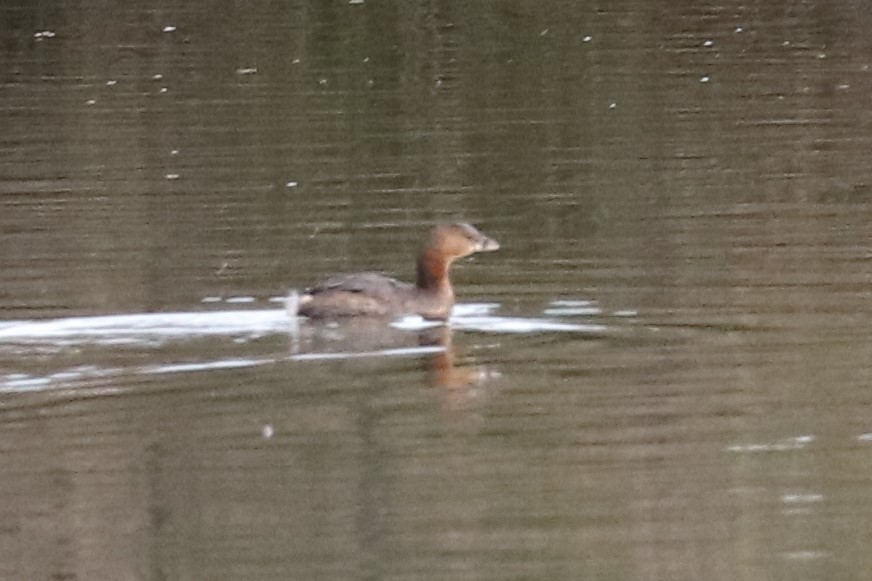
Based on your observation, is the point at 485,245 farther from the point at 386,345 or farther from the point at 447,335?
the point at 386,345

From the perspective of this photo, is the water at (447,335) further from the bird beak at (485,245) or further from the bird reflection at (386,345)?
the bird beak at (485,245)

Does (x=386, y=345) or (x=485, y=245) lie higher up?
(x=485, y=245)

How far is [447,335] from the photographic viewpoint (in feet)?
40.8

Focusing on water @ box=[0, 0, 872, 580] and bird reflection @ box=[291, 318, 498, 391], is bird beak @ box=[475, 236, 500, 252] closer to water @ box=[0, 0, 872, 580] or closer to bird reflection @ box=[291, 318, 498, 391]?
water @ box=[0, 0, 872, 580]

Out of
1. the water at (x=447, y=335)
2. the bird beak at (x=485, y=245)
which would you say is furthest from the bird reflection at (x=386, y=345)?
the bird beak at (x=485, y=245)

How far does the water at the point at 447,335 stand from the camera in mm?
8789

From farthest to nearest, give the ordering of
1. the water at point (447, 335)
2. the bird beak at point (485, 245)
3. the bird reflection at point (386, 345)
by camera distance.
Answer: the bird beak at point (485, 245), the bird reflection at point (386, 345), the water at point (447, 335)

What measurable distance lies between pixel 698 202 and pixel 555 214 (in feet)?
3.52

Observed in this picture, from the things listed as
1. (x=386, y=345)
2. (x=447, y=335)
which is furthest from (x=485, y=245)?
(x=386, y=345)

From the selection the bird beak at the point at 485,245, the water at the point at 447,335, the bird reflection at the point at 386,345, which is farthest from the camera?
the bird beak at the point at 485,245

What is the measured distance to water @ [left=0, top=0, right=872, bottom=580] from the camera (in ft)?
28.8

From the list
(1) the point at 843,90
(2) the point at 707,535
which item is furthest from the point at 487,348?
(1) the point at 843,90

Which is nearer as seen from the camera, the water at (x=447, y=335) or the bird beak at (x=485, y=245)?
the water at (x=447, y=335)

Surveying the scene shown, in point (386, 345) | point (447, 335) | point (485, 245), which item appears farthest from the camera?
point (485, 245)
